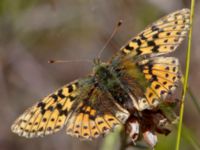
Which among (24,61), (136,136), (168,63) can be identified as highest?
(24,61)

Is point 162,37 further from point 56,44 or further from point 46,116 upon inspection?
point 56,44

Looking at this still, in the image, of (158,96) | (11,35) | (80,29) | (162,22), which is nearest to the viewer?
(158,96)

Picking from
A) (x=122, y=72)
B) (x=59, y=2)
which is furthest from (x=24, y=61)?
(x=122, y=72)

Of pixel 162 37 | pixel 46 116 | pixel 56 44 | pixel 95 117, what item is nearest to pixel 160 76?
pixel 162 37

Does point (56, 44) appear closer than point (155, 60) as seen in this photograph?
No

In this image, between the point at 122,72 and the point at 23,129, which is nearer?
the point at 23,129

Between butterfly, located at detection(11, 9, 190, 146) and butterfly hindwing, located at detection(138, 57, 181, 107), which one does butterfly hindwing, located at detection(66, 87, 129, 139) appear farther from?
butterfly hindwing, located at detection(138, 57, 181, 107)

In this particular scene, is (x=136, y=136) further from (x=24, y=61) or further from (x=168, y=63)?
(x=24, y=61)
